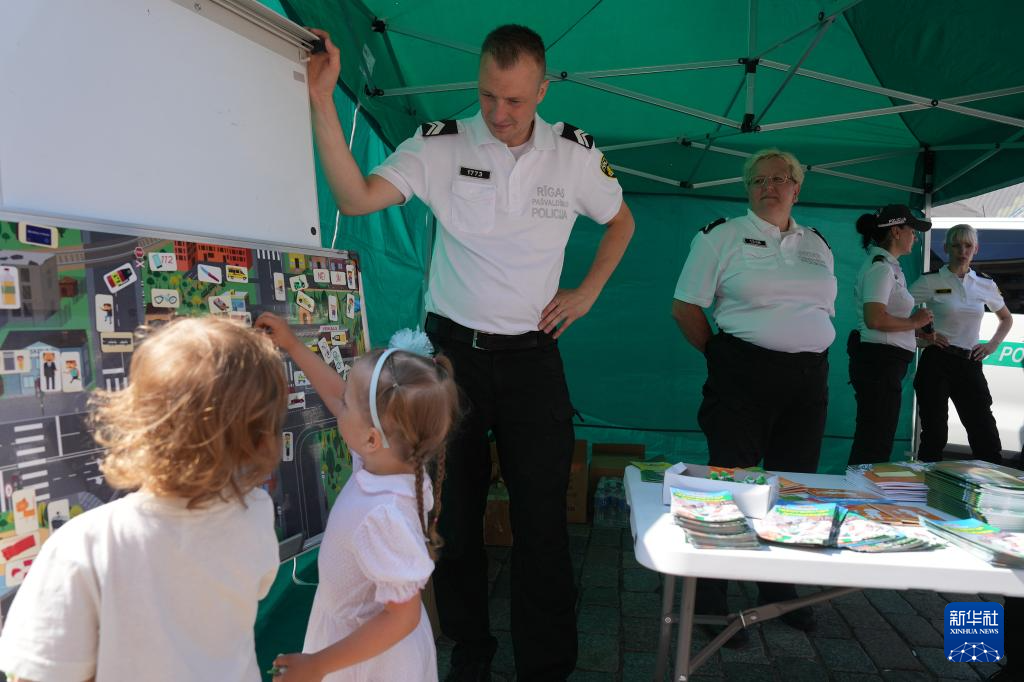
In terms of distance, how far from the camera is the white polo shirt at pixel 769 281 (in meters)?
2.53

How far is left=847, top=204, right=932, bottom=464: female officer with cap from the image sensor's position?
3561 millimetres

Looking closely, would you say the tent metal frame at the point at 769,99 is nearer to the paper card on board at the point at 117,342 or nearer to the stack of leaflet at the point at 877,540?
the paper card on board at the point at 117,342

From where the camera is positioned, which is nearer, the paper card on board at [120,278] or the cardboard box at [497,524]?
the paper card on board at [120,278]

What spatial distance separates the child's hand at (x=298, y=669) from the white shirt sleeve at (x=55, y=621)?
1.00 ft

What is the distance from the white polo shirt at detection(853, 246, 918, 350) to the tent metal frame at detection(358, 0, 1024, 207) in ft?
2.48

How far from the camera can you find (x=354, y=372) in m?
1.32

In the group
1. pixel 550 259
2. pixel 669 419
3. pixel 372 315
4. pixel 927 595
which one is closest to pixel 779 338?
pixel 550 259

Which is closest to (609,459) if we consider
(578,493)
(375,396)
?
(578,493)

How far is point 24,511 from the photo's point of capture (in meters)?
1.12

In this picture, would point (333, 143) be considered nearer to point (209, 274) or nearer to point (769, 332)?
point (209, 274)

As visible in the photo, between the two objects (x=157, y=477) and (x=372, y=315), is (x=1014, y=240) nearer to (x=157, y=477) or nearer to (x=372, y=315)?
(x=372, y=315)

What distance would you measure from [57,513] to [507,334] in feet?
3.79
